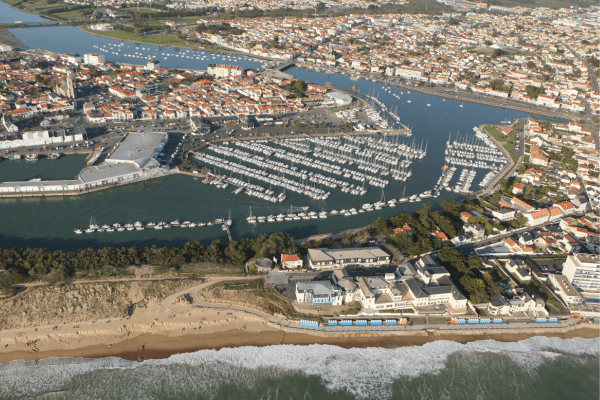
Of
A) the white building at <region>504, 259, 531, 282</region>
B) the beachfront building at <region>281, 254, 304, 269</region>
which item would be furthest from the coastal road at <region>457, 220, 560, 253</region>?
the beachfront building at <region>281, 254, 304, 269</region>

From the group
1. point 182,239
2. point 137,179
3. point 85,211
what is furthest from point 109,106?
point 182,239

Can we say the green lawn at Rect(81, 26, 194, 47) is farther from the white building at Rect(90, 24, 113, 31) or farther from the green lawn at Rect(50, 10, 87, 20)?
the green lawn at Rect(50, 10, 87, 20)

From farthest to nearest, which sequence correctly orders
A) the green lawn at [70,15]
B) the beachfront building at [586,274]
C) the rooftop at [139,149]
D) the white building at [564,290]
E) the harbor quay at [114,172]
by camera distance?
1. the green lawn at [70,15]
2. the rooftop at [139,149]
3. the harbor quay at [114,172]
4. the beachfront building at [586,274]
5. the white building at [564,290]

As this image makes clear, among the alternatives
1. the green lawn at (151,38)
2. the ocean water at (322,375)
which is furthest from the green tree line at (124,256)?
the green lawn at (151,38)

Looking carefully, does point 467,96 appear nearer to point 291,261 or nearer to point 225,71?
point 225,71

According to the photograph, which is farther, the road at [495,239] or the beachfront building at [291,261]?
the road at [495,239]

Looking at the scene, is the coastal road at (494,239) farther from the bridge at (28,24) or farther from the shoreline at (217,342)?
the bridge at (28,24)
